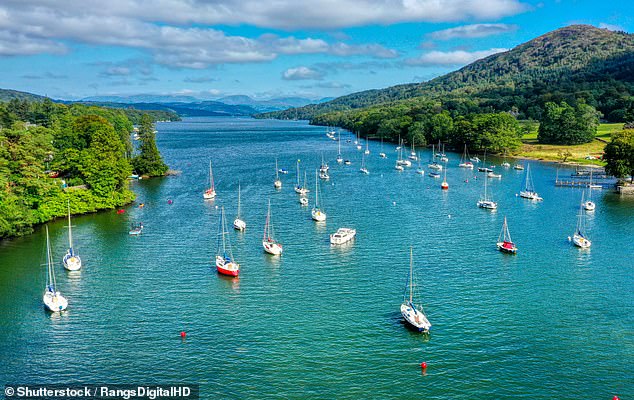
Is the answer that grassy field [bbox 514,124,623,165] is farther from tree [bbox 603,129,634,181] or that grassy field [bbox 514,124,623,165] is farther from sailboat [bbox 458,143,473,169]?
tree [bbox 603,129,634,181]

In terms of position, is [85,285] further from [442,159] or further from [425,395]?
[442,159]

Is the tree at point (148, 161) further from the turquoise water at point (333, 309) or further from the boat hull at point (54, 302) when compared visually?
the boat hull at point (54, 302)

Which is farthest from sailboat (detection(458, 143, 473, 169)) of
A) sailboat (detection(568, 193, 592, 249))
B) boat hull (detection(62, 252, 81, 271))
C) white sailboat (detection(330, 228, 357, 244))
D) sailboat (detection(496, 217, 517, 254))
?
boat hull (detection(62, 252, 81, 271))

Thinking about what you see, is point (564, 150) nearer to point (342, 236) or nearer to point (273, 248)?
point (342, 236)

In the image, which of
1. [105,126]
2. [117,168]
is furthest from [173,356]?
[105,126]

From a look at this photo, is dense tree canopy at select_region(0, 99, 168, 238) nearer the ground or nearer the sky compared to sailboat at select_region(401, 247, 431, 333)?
nearer the sky

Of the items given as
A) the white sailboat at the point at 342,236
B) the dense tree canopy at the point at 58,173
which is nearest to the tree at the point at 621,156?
the white sailboat at the point at 342,236

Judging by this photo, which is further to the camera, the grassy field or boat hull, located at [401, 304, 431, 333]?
the grassy field
